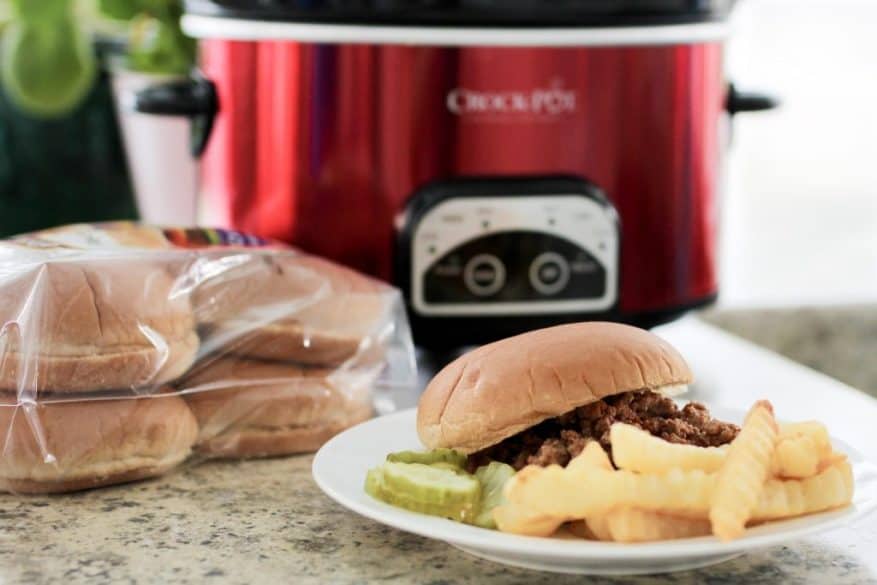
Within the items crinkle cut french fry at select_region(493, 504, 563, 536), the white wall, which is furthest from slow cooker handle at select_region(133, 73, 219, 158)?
the white wall

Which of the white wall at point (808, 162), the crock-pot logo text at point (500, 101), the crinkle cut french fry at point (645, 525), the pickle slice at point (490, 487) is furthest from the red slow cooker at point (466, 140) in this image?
the white wall at point (808, 162)

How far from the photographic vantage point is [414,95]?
1301 millimetres

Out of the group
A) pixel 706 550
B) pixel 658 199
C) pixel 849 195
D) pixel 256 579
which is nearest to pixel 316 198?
pixel 658 199

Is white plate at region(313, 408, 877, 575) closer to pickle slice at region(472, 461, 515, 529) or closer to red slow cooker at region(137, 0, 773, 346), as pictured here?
pickle slice at region(472, 461, 515, 529)

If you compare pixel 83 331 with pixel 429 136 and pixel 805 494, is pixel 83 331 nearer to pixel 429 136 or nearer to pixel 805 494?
pixel 429 136

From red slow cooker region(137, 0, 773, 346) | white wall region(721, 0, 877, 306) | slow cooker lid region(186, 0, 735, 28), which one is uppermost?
slow cooker lid region(186, 0, 735, 28)

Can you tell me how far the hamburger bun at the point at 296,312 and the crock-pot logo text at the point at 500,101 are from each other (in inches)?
7.8

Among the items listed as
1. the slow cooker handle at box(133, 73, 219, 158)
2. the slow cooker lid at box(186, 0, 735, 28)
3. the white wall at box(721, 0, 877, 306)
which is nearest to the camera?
the slow cooker lid at box(186, 0, 735, 28)

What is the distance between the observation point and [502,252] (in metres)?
1.31

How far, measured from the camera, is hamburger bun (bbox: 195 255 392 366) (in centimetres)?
115

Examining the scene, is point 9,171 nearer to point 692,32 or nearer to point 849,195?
point 692,32

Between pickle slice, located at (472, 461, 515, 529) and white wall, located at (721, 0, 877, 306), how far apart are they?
93.6 inches

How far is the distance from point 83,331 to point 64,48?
2.58 ft

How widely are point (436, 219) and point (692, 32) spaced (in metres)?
0.33
